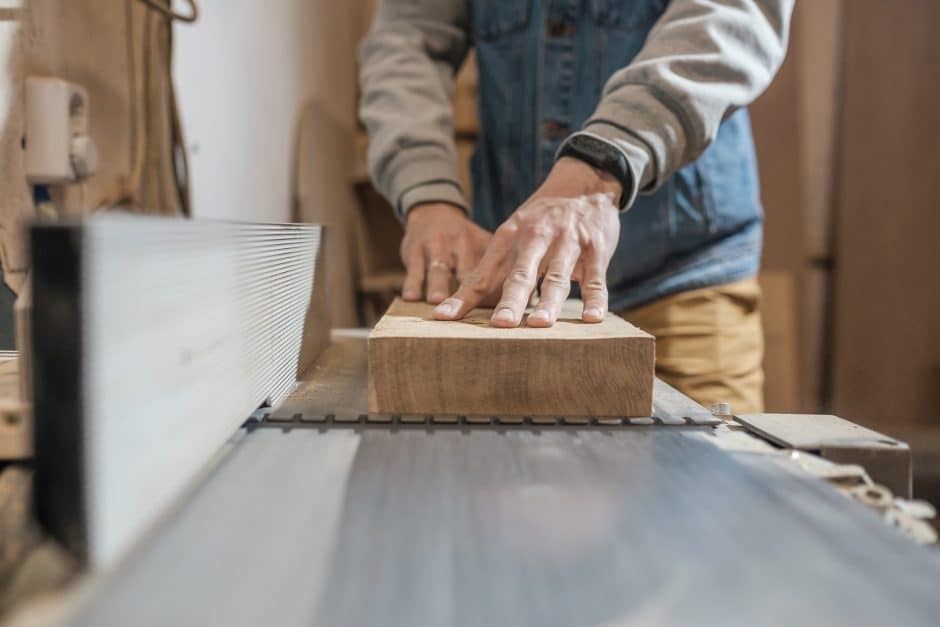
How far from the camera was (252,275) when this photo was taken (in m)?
0.62

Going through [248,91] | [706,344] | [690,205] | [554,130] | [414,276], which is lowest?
[706,344]

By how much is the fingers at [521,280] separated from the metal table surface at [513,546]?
0.60 feet

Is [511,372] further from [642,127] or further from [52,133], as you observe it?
[52,133]

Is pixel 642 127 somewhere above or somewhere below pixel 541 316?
above

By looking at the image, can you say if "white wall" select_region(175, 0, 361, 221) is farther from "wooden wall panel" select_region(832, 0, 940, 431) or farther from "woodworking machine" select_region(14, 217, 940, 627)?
"wooden wall panel" select_region(832, 0, 940, 431)

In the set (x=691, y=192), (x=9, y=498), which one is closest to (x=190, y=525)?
(x=9, y=498)

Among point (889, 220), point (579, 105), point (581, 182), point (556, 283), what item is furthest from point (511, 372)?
point (889, 220)

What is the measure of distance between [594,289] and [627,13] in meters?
0.61

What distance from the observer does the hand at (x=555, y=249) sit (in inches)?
31.7

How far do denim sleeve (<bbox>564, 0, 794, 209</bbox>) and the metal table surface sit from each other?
48cm

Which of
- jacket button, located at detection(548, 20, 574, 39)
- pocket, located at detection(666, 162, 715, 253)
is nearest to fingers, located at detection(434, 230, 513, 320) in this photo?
pocket, located at detection(666, 162, 715, 253)

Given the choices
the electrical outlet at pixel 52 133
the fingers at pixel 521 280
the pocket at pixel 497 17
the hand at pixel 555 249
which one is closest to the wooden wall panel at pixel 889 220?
the pocket at pixel 497 17

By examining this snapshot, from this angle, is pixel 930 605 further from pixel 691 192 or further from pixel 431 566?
pixel 691 192

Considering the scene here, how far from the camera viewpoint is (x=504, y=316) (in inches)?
29.1
